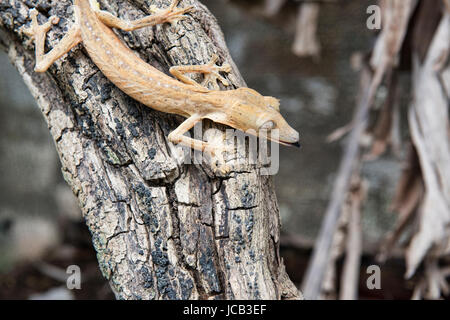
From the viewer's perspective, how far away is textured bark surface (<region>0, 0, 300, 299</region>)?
2107 millimetres

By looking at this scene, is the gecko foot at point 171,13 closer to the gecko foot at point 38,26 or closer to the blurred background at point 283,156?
the gecko foot at point 38,26

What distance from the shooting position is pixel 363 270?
15.5 feet

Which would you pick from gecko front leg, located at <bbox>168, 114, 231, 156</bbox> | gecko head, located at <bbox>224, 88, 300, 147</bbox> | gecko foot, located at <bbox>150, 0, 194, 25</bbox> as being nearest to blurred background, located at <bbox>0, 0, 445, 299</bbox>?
gecko foot, located at <bbox>150, 0, 194, 25</bbox>

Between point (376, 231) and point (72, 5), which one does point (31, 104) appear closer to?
point (72, 5)

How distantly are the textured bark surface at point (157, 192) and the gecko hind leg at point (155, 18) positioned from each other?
0.14 feet

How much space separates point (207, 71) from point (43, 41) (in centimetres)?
97

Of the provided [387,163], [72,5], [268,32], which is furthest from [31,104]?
[387,163]

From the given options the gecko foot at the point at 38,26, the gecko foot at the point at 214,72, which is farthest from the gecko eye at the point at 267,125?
the gecko foot at the point at 38,26

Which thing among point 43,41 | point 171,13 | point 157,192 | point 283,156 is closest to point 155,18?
point 171,13

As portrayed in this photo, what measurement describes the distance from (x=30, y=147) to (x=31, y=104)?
653mm

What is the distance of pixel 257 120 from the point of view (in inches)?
85.7

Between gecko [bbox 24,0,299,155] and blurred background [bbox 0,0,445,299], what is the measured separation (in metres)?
3.17

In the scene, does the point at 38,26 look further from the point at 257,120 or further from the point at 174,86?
the point at 257,120

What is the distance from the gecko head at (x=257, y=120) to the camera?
85.6 inches
